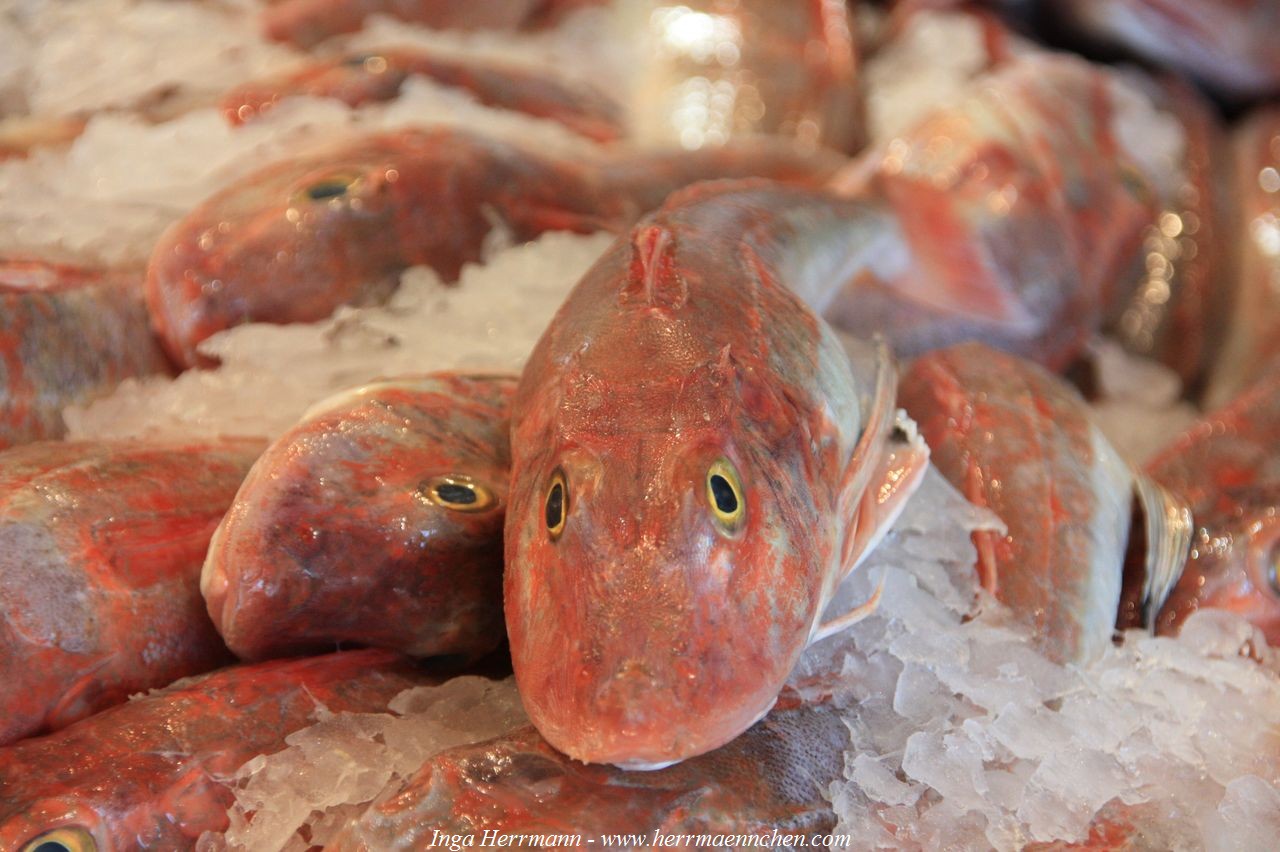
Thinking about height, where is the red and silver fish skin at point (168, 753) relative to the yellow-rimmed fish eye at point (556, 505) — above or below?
below

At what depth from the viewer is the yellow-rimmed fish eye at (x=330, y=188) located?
1.88 metres

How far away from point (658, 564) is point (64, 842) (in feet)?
2.29

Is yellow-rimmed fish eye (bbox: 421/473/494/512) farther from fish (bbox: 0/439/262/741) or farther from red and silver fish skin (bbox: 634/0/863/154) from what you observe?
red and silver fish skin (bbox: 634/0/863/154)

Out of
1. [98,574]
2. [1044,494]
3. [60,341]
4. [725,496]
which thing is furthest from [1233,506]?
[60,341]

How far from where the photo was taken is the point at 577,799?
108 centimetres

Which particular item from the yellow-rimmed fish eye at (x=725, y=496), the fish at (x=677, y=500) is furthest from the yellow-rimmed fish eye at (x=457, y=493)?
the yellow-rimmed fish eye at (x=725, y=496)

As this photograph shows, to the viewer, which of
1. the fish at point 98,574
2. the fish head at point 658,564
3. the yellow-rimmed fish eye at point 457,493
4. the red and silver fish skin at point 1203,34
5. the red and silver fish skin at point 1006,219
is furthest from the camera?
the red and silver fish skin at point 1203,34

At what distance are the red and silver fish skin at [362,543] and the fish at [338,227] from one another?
1.68 feet

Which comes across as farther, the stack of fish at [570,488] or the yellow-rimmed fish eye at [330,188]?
the yellow-rimmed fish eye at [330,188]

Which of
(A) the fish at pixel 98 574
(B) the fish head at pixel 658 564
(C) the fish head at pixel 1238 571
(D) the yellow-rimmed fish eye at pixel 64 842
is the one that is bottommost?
(C) the fish head at pixel 1238 571

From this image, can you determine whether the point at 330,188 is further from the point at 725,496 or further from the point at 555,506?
the point at 725,496

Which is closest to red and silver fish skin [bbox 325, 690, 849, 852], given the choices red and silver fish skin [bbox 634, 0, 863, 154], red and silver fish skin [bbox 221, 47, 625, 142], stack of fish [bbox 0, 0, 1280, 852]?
stack of fish [bbox 0, 0, 1280, 852]

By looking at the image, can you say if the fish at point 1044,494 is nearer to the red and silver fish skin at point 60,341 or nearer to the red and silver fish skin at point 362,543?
the red and silver fish skin at point 362,543

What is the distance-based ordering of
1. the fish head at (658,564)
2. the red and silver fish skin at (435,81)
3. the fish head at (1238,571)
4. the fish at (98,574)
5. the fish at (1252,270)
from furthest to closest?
1. the fish at (1252,270)
2. the red and silver fish skin at (435,81)
3. the fish head at (1238,571)
4. the fish at (98,574)
5. the fish head at (658,564)
